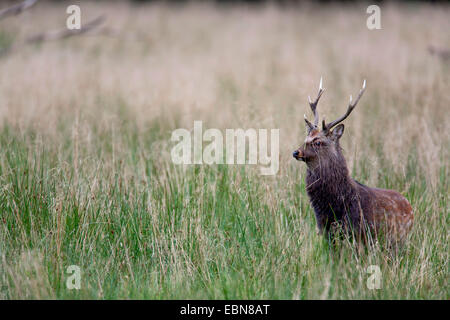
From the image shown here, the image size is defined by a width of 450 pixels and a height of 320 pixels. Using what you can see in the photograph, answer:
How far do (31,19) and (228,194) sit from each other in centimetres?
1116

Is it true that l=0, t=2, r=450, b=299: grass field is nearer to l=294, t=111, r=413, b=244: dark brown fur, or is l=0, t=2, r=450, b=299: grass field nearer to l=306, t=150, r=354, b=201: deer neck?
l=294, t=111, r=413, b=244: dark brown fur

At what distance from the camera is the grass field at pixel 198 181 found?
3.96m

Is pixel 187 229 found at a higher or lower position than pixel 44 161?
lower

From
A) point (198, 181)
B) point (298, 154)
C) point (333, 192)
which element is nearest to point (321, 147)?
point (298, 154)

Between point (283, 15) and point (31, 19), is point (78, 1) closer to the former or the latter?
point (31, 19)

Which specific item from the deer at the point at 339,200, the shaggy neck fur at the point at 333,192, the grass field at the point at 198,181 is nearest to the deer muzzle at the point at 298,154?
the deer at the point at 339,200

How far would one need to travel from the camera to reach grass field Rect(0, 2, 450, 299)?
3963 mm

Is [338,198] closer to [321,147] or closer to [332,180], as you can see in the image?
[332,180]

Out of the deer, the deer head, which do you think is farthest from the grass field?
the deer head

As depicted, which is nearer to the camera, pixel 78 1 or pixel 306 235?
pixel 306 235

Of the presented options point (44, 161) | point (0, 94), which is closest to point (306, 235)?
point (44, 161)

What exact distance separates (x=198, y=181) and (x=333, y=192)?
1434 mm

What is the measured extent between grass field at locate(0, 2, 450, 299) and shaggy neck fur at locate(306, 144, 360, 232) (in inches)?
8.1

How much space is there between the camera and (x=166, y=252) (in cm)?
435
